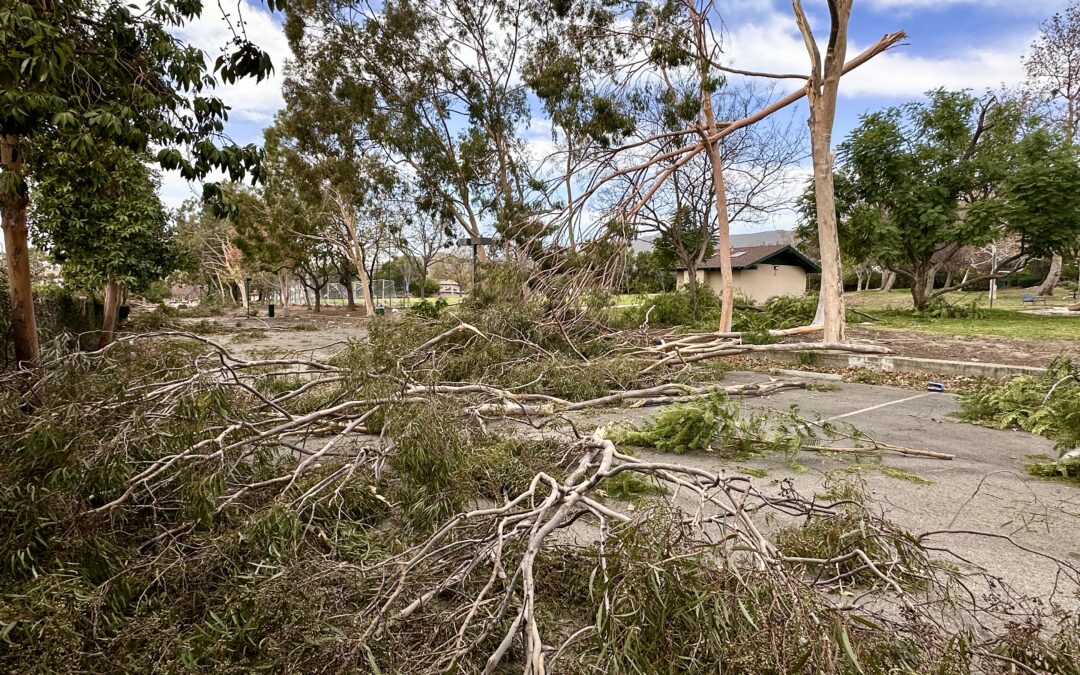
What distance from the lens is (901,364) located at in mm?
9312

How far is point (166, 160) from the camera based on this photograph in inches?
171

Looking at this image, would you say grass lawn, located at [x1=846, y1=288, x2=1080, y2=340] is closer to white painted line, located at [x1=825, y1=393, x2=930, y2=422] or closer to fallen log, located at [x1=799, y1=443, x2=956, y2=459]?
white painted line, located at [x1=825, y1=393, x2=930, y2=422]

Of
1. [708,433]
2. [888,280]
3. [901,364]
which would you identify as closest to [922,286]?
[901,364]

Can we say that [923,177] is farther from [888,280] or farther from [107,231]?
[888,280]

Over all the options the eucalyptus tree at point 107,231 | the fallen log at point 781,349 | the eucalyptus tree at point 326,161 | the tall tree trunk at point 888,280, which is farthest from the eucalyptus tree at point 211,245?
the tall tree trunk at point 888,280

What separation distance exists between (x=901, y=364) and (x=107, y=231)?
51.0 ft

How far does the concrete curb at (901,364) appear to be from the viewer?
8.09m

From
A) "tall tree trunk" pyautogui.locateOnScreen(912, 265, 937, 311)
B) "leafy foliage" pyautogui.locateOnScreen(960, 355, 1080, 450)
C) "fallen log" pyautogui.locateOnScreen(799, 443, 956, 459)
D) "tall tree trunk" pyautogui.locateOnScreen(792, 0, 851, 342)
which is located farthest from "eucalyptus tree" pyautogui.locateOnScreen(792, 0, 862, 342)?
"tall tree trunk" pyautogui.locateOnScreen(912, 265, 937, 311)

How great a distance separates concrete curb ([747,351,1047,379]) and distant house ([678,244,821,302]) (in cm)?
1547

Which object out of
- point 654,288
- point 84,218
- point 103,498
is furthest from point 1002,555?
point 654,288

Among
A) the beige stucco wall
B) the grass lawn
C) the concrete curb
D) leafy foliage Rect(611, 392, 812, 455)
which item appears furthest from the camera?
the beige stucco wall

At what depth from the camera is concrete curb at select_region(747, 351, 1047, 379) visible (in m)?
8.09

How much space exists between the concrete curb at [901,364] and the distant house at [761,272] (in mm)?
15470

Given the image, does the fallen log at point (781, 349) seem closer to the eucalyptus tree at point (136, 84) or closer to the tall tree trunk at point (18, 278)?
the eucalyptus tree at point (136, 84)
